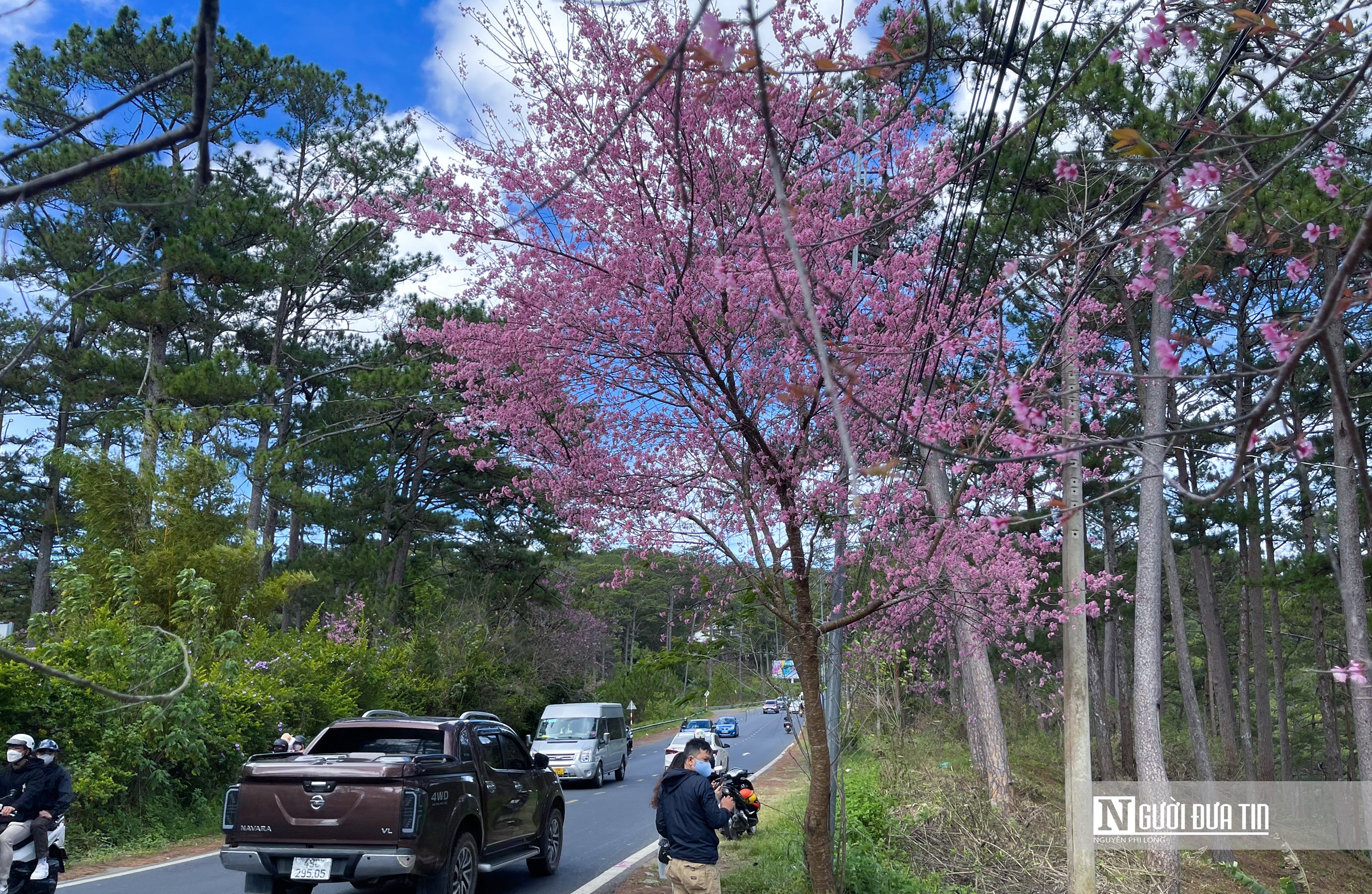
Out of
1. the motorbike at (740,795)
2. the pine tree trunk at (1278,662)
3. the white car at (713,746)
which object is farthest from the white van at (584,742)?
the pine tree trunk at (1278,662)

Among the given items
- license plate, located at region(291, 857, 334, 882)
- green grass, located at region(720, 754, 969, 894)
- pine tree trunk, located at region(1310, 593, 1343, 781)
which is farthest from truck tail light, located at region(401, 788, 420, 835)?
pine tree trunk, located at region(1310, 593, 1343, 781)

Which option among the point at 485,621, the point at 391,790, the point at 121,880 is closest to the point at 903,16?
the point at 391,790

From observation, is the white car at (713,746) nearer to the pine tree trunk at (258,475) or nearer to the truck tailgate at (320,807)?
the truck tailgate at (320,807)

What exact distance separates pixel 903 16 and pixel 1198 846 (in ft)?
58.2

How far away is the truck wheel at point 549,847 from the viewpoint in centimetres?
1087

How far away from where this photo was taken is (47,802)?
8.04 meters

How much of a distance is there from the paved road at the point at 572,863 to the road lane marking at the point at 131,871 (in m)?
0.08

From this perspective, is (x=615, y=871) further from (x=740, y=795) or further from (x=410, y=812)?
(x=410, y=812)

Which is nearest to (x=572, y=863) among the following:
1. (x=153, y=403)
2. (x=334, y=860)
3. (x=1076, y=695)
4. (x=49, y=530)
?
(x=334, y=860)

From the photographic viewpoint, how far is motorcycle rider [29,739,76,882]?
7785 mm

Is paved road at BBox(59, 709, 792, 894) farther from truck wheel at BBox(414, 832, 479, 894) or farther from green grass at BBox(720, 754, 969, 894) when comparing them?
green grass at BBox(720, 754, 969, 894)

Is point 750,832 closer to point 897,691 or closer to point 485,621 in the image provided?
point 897,691

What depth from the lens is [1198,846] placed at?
1906cm

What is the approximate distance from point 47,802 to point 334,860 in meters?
2.49
